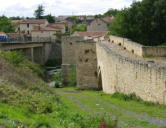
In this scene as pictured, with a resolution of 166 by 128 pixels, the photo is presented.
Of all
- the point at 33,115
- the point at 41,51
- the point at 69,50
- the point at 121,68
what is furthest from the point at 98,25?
the point at 33,115

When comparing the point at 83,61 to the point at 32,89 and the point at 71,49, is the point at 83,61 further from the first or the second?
the point at 32,89

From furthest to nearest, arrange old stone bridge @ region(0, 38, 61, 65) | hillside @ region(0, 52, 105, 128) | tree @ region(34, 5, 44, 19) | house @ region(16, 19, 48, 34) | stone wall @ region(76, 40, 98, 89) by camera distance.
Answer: tree @ region(34, 5, 44, 19) < house @ region(16, 19, 48, 34) < old stone bridge @ region(0, 38, 61, 65) < stone wall @ region(76, 40, 98, 89) < hillside @ region(0, 52, 105, 128)

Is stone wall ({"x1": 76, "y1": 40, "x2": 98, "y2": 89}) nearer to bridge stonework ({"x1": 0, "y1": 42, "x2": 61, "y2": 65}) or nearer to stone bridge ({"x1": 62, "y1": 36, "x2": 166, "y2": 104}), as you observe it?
stone bridge ({"x1": 62, "y1": 36, "x2": 166, "y2": 104})

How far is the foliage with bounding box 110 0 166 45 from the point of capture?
1689 inches

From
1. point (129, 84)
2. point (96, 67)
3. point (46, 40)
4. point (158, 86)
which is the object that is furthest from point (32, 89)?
point (46, 40)

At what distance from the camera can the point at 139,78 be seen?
15898 mm

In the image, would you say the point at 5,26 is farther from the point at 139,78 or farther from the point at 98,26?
the point at 139,78

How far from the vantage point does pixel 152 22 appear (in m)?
42.7

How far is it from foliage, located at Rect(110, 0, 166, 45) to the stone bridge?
7900mm

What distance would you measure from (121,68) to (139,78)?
3.21m

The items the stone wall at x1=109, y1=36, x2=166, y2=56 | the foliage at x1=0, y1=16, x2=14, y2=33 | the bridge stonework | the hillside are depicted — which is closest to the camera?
the hillside

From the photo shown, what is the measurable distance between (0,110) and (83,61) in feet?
78.6

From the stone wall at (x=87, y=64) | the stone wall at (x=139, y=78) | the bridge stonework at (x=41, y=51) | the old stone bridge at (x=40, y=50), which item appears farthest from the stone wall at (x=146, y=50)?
the bridge stonework at (x=41, y=51)

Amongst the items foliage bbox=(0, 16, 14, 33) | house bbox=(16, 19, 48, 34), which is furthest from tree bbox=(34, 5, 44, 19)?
foliage bbox=(0, 16, 14, 33)
